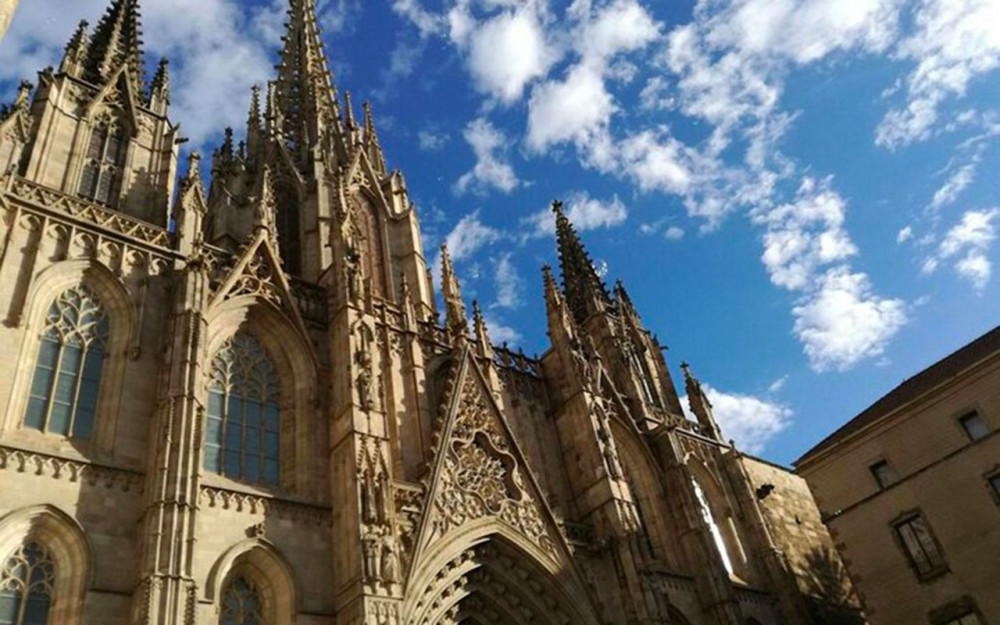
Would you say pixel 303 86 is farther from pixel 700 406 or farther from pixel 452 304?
pixel 700 406

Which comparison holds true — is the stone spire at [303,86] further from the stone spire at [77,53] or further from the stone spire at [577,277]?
the stone spire at [577,277]

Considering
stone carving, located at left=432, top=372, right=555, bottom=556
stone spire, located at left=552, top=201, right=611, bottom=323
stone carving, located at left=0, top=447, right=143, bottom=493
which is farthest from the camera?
stone spire, located at left=552, top=201, right=611, bottom=323

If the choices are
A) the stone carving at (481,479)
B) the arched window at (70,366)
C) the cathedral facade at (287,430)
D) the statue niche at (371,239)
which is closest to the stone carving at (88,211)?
the cathedral facade at (287,430)

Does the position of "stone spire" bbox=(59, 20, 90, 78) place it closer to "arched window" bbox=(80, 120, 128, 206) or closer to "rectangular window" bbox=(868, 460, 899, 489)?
"arched window" bbox=(80, 120, 128, 206)

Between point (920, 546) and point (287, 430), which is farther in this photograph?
point (920, 546)

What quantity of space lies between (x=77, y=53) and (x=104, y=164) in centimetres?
427

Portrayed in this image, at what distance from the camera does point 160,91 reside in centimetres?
2339

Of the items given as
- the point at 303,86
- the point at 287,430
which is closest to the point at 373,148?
the point at 303,86

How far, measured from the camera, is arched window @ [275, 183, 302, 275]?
84.0ft

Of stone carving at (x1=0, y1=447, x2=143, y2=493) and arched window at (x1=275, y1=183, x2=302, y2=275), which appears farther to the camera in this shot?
arched window at (x1=275, y1=183, x2=302, y2=275)

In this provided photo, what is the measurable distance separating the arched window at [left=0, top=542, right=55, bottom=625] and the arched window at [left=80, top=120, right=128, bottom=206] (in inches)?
377

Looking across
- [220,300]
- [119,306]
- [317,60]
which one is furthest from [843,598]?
[317,60]

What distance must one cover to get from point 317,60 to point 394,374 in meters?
20.1

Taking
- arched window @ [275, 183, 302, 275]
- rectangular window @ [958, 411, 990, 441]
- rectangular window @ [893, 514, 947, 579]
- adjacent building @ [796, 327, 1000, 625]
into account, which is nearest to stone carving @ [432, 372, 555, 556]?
arched window @ [275, 183, 302, 275]
